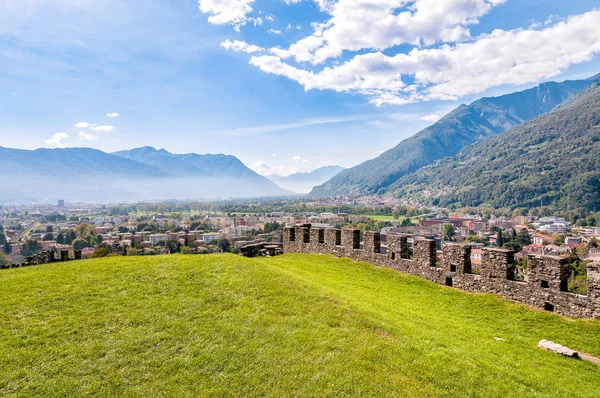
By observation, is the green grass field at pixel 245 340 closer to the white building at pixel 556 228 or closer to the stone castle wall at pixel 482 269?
the stone castle wall at pixel 482 269

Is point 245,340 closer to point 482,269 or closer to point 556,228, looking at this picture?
point 482,269

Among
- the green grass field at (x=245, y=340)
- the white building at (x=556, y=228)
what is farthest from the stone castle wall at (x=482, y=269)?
the white building at (x=556, y=228)

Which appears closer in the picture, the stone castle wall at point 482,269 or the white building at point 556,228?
the stone castle wall at point 482,269

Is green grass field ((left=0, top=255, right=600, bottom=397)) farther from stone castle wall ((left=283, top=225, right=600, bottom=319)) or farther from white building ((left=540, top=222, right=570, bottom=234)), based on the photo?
white building ((left=540, top=222, right=570, bottom=234))

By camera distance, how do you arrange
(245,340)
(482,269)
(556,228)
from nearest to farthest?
(245,340)
(482,269)
(556,228)

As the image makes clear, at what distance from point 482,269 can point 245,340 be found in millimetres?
11435

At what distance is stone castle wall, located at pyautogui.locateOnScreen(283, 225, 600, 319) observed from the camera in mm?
12367

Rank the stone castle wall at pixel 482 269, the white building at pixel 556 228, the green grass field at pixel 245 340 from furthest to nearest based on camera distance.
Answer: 1. the white building at pixel 556 228
2. the stone castle wall at pixel 482 269
3. the green grass field at pixel 245 340

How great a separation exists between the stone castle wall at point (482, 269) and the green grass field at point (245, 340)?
82 centimetres

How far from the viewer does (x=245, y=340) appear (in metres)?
8.24

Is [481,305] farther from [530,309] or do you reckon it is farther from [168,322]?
[168,322]

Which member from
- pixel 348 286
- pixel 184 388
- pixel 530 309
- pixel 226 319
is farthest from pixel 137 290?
pixel 530 309

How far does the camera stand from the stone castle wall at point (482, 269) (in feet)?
40.6

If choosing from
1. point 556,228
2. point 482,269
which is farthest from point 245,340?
point 556,228
